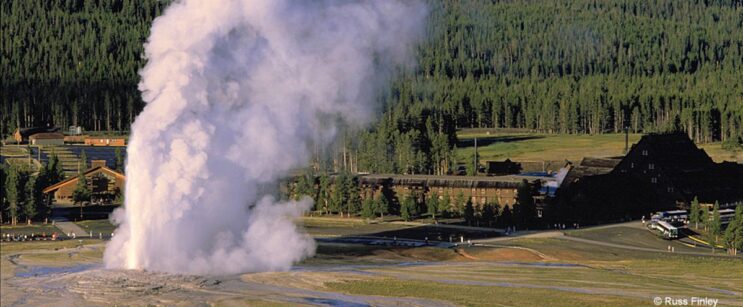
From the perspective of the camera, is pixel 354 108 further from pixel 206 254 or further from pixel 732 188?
pixel 206 254

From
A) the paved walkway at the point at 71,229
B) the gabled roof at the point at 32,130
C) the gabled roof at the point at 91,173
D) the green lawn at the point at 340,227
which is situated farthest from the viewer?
the gabled roof at the point at 32,130

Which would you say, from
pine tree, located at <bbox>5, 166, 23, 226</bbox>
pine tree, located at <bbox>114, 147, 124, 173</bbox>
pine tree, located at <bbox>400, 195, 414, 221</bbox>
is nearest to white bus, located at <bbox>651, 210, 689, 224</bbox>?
pine tree, located at <bbox>400, 195, 414, 221</bbox>

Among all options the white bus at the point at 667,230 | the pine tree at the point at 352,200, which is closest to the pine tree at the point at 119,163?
the pine tree at the point at 352,200

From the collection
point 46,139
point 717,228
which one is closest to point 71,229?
point 717,228

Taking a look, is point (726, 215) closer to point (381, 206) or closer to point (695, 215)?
point (695, 215)

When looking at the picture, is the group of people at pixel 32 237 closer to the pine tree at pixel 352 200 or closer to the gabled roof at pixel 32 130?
the pine tree at pixel 352 200

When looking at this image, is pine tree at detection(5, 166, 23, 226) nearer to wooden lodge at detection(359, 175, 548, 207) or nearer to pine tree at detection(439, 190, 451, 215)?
wooden lodge at detection(359, 175, 548, 207)
